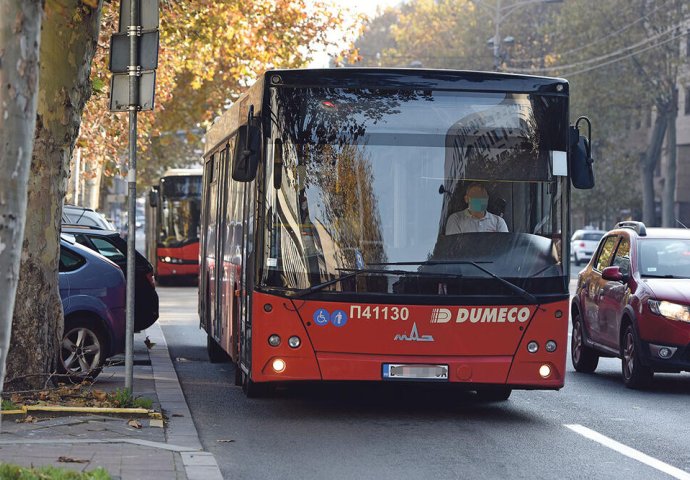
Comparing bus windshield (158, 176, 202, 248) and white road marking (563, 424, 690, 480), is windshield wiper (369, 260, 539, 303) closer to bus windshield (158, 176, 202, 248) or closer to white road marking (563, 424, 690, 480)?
white road marking (563, 424, 690, 480)

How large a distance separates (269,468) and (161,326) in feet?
48.8

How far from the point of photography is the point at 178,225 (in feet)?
135

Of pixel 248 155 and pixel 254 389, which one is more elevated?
pixel 248 155

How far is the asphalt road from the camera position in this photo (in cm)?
928

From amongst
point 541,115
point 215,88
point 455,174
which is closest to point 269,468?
point 455,174

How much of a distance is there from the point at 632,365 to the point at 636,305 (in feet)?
1.96

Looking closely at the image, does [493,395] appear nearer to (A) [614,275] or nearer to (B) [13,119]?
(A) [614,275]

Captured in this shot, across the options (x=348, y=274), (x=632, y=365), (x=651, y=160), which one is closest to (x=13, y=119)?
(x=348, y=274)

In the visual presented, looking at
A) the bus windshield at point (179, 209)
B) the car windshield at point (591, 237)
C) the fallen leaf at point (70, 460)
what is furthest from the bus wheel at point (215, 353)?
the car windshield at point (591, 237)

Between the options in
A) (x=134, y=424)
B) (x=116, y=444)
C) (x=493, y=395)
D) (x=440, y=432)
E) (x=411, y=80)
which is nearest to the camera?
(x=116, y=444)

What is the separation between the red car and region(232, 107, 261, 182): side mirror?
482 centimetres

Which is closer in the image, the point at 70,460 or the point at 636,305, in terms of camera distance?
the point at 70,460

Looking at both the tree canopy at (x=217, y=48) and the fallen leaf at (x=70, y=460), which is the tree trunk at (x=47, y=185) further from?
the tree canopy at (x=217, y=48)

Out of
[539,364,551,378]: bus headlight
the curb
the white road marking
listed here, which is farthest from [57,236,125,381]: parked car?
the white road marking
